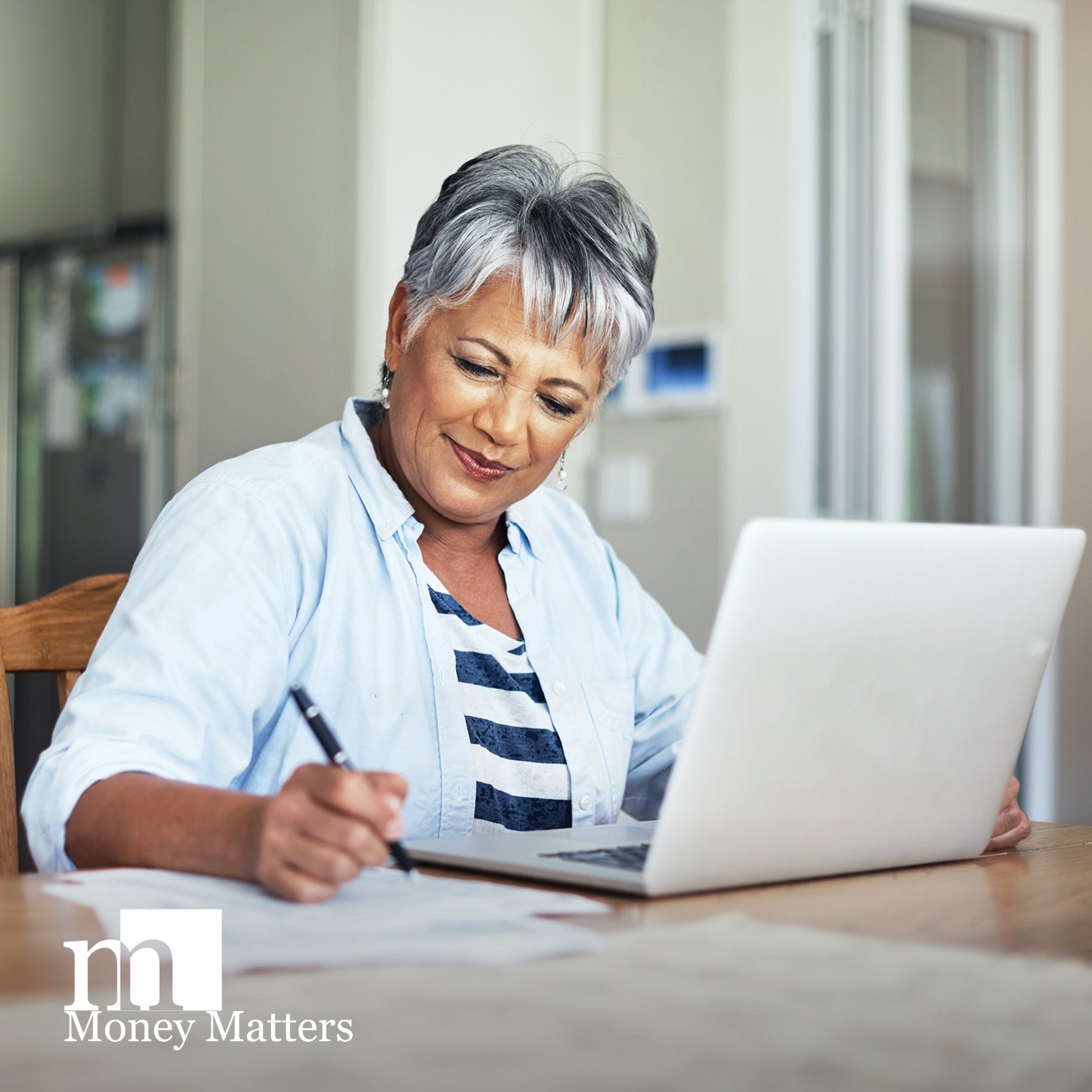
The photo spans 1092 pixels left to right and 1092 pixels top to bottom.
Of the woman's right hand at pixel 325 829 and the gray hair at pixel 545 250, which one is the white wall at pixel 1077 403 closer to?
the gray hair at pixel 545 250

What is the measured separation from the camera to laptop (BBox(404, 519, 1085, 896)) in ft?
2.65

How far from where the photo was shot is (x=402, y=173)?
8.73 ft

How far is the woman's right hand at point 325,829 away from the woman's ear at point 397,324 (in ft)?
2.23

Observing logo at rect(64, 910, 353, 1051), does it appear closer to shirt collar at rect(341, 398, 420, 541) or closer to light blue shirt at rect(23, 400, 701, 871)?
light blue shirt at rect(23, 400, 701, 871)

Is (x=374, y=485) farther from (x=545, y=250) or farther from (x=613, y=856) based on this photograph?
(x=613, y=856)

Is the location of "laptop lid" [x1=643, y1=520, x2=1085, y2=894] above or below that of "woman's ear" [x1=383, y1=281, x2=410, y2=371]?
below

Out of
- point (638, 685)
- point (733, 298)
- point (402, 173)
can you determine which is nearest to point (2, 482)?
point (402, 173)

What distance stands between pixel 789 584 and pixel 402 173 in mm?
2023

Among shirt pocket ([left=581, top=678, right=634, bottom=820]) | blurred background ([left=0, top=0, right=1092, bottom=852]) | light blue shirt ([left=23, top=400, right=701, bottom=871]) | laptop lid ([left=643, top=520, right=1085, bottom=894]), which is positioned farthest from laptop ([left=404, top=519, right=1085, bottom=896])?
blurred background ([left=0, top=0, right=1092, bottom=852])

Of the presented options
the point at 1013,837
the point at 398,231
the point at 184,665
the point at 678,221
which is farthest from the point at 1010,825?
the point at 678,221

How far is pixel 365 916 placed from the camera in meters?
0.75

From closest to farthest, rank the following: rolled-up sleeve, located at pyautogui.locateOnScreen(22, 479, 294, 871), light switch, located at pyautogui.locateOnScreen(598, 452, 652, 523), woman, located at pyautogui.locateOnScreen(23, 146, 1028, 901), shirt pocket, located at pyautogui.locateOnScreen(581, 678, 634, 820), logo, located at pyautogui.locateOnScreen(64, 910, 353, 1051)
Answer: logo, located at pyautogui.locateOnScreen(64, 910, 353, 1051) → rolled-up sleeve, located at pyautogui.locateOnScreen(22, 479, 294, 871) → woman, located at pyautogui.locateOnScreen(23, 146, 1028, 901) → shirt pocket, located at pyautogui.locateOnScreen(581, 678, 634, 820) → light switch, located at pyautogui.locateOnScreen(598, 452, 652, 523)

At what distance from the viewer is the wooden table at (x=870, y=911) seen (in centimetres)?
69

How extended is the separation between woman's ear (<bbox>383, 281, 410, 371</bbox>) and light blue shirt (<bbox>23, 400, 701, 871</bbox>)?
0.22 ft
